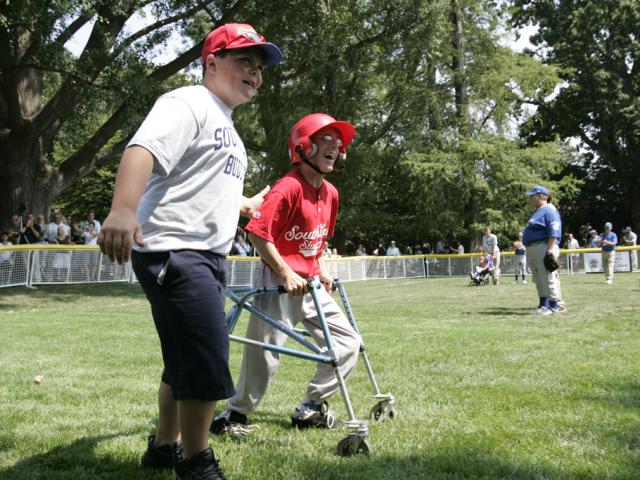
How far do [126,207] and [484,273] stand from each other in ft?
70.0

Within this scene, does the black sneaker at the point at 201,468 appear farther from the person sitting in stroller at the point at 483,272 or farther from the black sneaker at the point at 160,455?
the person sitting in stroller at the point at 483,272

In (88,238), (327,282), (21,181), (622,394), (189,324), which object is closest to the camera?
(189,324)

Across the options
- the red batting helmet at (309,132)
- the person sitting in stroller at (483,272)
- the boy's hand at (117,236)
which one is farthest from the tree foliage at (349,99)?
the boy's hand at (117,236)

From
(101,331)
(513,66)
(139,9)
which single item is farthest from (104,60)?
(513,66)

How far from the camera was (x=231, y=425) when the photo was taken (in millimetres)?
4242

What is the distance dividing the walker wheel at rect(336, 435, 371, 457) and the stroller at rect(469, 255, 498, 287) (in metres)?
19.7

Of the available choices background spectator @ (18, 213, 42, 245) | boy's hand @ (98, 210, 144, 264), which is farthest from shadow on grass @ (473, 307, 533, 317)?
background spectator @ (18, 213, 42, 245)

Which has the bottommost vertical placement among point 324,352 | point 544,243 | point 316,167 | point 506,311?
point 506,311

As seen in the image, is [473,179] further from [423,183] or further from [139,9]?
[139,9]

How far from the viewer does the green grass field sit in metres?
3.52

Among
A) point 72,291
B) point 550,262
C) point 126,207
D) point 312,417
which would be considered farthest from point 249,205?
point 72,291

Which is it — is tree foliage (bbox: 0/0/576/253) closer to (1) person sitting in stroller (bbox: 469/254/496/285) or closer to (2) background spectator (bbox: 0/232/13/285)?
(2) background spectator (bbox: 0/232/13/285)

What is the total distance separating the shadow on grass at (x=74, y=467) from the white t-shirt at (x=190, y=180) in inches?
47.6

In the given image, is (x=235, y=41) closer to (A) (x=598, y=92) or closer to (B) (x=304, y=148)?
(B) (x=304, y=148)
